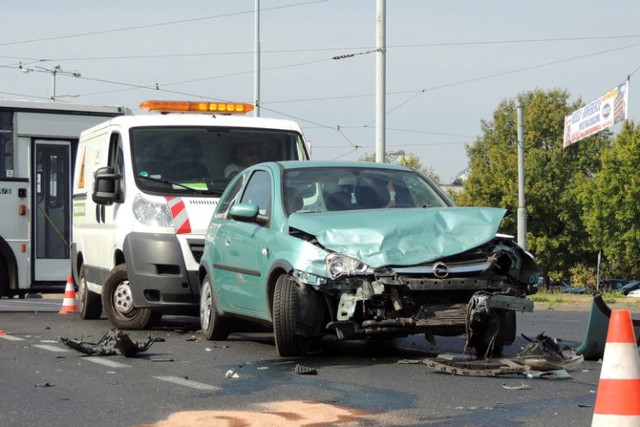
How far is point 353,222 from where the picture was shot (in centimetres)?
1042

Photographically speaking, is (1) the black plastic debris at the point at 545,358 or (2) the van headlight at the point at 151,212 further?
(2) the van headlight at the point at 151,212

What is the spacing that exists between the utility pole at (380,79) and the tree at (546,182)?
48172mm

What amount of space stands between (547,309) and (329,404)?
53.2 feet

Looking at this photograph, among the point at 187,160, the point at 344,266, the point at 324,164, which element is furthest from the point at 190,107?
the point at 344,266

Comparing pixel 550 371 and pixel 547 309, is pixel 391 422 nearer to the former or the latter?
pixel 550 371

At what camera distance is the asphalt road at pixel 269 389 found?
7.32 metres

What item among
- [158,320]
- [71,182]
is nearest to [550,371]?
[158,320]

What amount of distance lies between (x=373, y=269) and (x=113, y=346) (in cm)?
286

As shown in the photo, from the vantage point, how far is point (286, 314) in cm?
1028

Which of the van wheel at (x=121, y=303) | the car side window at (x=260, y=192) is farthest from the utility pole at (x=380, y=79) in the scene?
the car side window at (x=260, y=192)

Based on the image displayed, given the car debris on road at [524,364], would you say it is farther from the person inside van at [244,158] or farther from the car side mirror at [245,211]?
the person inside van at [244,158]

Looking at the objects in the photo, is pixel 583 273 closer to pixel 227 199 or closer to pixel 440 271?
pixel 227 199

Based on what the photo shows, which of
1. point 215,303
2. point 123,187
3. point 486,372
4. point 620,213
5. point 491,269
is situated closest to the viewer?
point 486,372

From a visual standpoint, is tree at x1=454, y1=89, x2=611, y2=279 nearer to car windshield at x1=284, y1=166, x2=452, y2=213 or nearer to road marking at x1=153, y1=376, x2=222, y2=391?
car windshield at x1=284, y1=166, x2=452, y2=213
